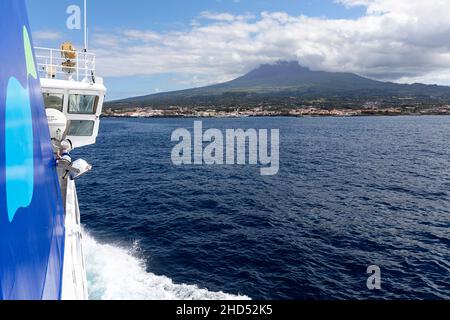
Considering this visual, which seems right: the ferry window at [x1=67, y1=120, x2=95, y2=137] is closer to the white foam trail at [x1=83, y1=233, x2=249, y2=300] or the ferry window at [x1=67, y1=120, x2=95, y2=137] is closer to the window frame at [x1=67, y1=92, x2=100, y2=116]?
the window frame at [x1=67, y1=92, x2=100, y2=116]

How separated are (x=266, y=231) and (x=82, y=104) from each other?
68.8 feet

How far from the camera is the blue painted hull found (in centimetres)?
468

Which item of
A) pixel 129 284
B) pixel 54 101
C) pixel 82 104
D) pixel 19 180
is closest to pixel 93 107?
pixel 82 104

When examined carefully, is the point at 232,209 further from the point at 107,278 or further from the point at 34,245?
the point at 34,245

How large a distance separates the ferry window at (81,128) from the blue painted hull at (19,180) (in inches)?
581

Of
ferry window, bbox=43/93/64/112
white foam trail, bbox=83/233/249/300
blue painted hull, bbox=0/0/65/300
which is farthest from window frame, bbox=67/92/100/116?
blue painted hull, bbox=0/0/65/300

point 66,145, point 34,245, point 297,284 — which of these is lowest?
point 297,284

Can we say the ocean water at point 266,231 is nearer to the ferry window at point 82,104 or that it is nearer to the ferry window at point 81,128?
the ferry window at point 81,128

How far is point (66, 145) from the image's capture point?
669 inches

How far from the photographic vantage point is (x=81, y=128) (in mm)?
22125

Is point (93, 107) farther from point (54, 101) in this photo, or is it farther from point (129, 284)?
point (129, 284)

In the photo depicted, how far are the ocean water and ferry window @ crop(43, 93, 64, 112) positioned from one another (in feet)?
38.5
